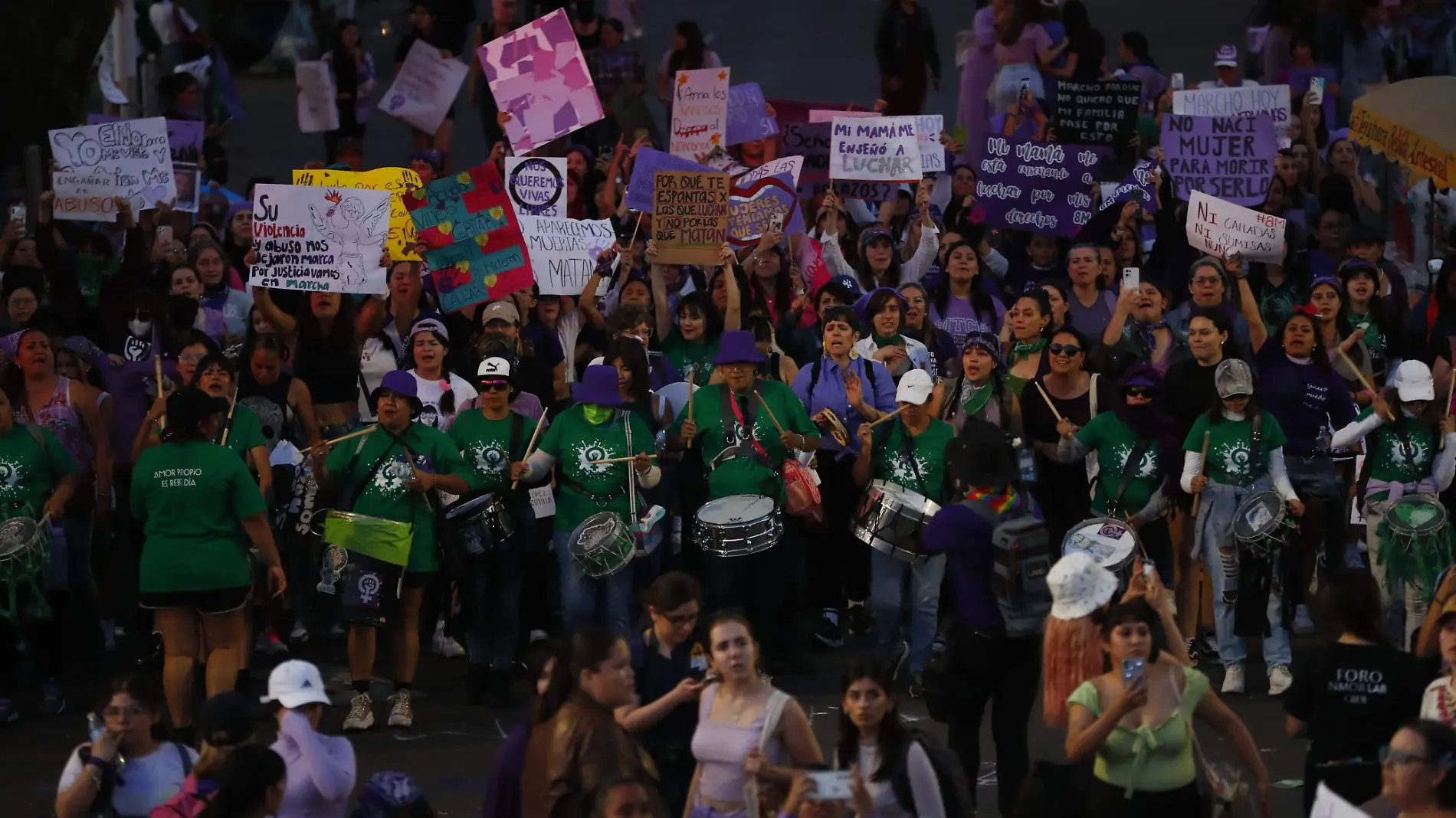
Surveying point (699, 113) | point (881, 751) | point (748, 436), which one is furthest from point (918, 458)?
point (699, 113)

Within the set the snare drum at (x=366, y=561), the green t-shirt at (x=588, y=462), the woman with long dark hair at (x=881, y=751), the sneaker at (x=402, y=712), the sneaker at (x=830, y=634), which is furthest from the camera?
the sneaker at (x=830, y=634)

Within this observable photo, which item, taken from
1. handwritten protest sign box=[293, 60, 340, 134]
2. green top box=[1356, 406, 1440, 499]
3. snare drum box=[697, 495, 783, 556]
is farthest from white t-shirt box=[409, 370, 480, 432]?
handwritten protest sign box=[293, 60, 340, 134]

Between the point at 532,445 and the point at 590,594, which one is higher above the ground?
the point at 532,445

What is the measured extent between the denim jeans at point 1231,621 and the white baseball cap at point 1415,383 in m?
1.15

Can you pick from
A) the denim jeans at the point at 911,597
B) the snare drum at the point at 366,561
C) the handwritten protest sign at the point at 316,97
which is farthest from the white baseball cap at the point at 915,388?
the handwritten protest sign at the point at 316,97

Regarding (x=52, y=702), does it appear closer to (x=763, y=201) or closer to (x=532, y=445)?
(x=532, y=445)

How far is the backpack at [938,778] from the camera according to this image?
757cm

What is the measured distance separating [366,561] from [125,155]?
5350 millimetres

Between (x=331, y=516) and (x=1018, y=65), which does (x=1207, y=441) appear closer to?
(x=331, y=516)

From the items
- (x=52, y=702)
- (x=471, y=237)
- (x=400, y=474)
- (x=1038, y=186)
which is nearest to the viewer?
(x=400, y=474)

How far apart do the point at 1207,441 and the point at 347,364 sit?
15.3 feet

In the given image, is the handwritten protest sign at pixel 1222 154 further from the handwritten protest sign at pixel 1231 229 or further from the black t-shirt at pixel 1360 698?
the black t-shirt at pixel 1360 698

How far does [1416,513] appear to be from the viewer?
1194 centimetres

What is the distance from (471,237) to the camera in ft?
46.3
